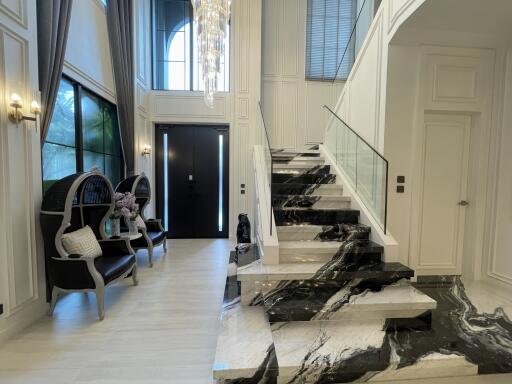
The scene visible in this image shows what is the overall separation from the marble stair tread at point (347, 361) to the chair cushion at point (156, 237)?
3.05 meters

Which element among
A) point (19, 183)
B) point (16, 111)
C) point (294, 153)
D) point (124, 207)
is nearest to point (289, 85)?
point (294, 153)

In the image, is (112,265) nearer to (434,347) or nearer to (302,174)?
(302,174)

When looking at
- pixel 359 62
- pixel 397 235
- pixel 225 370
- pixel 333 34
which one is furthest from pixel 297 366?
pixel 333 34

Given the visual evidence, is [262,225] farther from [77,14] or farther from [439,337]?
[77,14]

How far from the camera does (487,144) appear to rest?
3.60 m

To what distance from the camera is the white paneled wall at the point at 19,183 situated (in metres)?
2.36

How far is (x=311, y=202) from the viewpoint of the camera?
12.3 ft

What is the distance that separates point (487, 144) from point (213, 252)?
182 inches

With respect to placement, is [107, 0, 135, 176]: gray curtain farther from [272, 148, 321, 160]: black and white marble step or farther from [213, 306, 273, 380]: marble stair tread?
[213, 306, 273, 380]: marble stair tread

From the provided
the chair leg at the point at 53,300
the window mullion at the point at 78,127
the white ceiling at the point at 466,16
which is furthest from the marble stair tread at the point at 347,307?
the window mullion at the point at 78,127

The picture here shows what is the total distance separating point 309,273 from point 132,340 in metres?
1.74

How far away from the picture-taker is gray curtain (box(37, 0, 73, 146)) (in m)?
2.79

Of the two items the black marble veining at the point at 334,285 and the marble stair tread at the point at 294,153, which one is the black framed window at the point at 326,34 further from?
the black marble veining at the point at 334,285

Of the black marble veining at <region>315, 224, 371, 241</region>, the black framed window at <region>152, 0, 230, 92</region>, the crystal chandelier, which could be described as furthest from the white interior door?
the black framed window at <region>152, 0, 230, 92</region>
